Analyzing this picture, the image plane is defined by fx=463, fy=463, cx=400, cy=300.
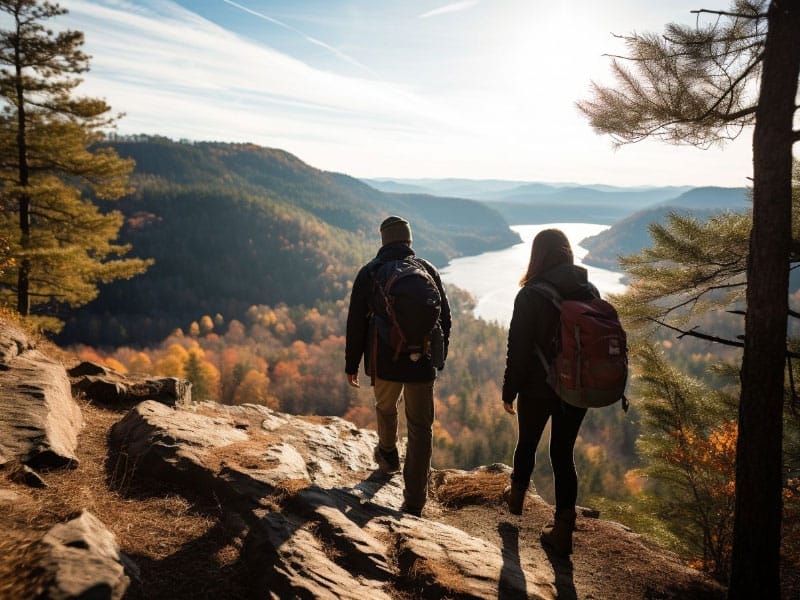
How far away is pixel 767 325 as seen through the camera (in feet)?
10.4

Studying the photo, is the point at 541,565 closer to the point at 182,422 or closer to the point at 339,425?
the point at 182,422

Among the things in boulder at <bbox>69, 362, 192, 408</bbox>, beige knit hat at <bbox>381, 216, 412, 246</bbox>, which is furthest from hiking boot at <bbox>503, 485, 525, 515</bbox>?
boulder at <bbox>69, 362, 192, 408</bbox>

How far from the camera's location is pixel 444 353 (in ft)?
13.3

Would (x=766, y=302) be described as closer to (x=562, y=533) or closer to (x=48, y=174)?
(x=562, y=533)

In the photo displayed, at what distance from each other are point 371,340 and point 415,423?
786 mm

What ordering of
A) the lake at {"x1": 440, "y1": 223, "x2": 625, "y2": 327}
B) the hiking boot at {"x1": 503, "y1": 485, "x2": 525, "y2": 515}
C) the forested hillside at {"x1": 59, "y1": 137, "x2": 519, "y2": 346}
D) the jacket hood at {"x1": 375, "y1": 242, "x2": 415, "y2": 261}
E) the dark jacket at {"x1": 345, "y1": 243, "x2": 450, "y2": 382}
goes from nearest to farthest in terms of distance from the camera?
the dark jacket at {"x1": 345, "y1": 243, "x2": 450, "y2": 382}
the jacket hood at {"x1": 375, "y1": 242, "x2": 415, "y2": 261}
the hiking boot at {"x1": 503, "y1": 485, "x2": 525, "y2": 515}
the forested hillside at {"x1": 59, "y1": 137, "x2": 519, "y2": 346}
the lake at {"x1": 440, "y1": 223, "x2": 625, "y2": 327}

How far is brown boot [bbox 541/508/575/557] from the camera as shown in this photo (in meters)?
3.66

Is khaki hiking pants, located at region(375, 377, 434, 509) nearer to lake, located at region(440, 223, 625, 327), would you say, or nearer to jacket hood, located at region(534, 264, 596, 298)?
jacket hood, located at region(534, 264, 596, 298)

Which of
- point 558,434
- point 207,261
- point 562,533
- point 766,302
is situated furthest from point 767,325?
point 207,261

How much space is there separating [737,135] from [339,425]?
6.16 m

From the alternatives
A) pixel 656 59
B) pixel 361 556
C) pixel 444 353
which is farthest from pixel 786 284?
pixel 361 556

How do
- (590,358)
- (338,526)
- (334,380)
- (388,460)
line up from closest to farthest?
(590,358) → (338,526) → (388,460) → (334,380)

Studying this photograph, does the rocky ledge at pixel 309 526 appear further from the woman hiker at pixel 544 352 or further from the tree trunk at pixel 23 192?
the tree trunk at pixel 23 192

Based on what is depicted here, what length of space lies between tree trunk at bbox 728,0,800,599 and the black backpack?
225 cm
